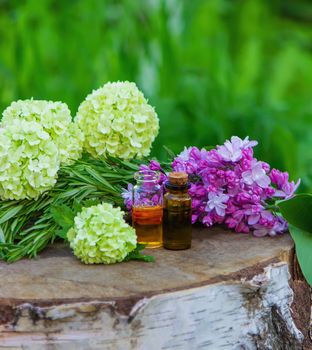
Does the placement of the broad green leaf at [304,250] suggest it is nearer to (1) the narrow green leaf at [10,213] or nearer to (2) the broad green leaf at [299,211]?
(2) the broad green leaf at [299,211]

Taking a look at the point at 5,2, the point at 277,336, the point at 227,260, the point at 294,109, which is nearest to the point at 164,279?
the point at 227,260

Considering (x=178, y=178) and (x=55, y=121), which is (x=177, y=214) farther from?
(x=55, y=121)

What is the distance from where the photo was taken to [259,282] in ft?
7.38

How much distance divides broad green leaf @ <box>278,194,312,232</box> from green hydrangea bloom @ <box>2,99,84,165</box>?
0.67 m

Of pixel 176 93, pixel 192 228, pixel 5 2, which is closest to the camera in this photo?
pixel 192 228

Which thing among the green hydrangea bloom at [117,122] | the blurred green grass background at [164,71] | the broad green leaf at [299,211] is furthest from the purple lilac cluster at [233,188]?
the blurred green grass background at [164,71]

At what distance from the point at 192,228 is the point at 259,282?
1.32ft

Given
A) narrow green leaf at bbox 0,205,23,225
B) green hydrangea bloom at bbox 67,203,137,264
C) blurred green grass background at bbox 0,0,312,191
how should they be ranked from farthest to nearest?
blurred green grass background at bbox 0,0,312,191 < narrow green leaf at bbox 0,205,23,225 < green hydrangea bloom at bbox 67,203,137,264

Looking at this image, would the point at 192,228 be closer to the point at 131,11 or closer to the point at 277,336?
the point at 277,336

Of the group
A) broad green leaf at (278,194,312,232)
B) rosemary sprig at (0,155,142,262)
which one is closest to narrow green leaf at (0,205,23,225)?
rosemary sprig at (0,155,142,262)

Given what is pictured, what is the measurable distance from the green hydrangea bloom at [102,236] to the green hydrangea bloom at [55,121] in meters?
0.38

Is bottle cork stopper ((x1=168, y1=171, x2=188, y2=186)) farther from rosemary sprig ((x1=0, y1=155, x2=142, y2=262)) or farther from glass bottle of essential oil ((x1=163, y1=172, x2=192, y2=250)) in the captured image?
rosemary sprig ((x1=0, y1=155, x2=142, y2=262))

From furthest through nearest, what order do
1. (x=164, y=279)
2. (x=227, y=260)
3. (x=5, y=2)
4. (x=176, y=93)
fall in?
1. (x=5, y=2)
2. (x=176, y=93)
3. (x=227, y=260)
4. (x=164, y=279)

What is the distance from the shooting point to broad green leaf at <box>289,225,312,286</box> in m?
2.40
